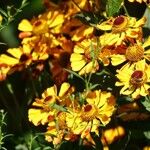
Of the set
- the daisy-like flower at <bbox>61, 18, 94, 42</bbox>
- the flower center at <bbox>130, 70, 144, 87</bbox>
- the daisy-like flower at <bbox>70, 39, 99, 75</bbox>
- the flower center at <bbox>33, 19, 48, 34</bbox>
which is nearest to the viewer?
the flower center at <bbox>130, 70, 144, 87</bbox>

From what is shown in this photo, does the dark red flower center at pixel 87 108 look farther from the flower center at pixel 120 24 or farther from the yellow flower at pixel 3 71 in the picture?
the yellow flower at pixel 3 71

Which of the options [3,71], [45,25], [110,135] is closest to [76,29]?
[45,25]

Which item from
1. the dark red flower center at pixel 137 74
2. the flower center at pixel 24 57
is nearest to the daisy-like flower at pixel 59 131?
the dark red flower center at pixel 137 74

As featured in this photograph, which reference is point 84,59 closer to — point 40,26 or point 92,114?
point 92,114

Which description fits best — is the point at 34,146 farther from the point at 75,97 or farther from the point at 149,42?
the point at 149,42

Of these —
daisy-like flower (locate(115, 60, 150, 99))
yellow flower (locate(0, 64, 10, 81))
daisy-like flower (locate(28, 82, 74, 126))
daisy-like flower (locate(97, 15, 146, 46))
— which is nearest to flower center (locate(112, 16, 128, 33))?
daisy-like flower (locate(97, 15, 146, 46))

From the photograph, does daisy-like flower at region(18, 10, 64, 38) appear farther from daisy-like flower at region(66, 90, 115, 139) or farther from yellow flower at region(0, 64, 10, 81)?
daisy-like flower at region(66, 90, 115, 139)

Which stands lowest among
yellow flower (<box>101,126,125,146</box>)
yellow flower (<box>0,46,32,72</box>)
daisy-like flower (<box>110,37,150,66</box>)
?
yellow flower (<box>101,126,125,146</box>)
